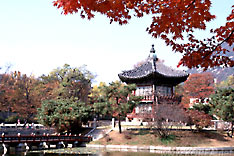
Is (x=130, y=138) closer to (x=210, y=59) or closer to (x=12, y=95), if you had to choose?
(x=12, y=95)

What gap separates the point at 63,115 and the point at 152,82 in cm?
1159

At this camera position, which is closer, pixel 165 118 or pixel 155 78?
pixel 165 118

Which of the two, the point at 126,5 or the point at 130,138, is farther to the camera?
the point at 130,138

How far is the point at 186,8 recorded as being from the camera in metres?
5.69

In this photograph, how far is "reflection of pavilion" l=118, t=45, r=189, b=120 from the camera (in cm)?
3416

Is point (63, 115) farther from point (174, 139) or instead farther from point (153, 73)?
point (153, 73)

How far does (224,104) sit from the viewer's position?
1088 inches

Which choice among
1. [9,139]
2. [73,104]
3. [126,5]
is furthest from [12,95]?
[126,5]

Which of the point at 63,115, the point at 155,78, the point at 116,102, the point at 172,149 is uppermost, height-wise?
the point at 155,78

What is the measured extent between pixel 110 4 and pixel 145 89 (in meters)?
30.4

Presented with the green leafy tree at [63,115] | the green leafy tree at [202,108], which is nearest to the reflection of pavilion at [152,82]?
the green leafy tree at [202,108]

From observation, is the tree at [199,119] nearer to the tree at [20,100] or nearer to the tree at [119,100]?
the tree at [119,100]

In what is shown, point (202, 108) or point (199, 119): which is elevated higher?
point (202, 108)

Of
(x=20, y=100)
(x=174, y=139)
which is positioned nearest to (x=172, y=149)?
(x=174, y=139)
